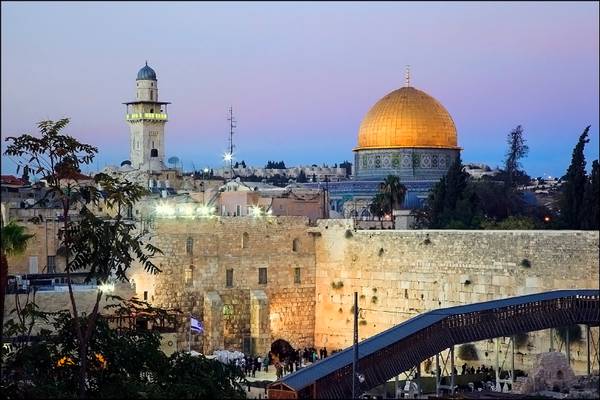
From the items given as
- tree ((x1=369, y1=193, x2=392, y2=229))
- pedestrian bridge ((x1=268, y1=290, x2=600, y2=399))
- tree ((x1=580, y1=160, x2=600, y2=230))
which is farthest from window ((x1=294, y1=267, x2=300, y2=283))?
pedestrian bridge ((x1=268, y1=290, x2=600, y2=399))

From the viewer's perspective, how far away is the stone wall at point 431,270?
3088cm

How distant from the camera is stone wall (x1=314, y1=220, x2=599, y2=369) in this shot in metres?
30.9

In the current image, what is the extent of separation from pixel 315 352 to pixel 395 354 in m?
13.9

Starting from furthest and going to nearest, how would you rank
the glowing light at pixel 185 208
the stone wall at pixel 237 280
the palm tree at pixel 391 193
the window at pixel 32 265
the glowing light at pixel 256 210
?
the palm tree at pixel 391 193, the glowing light at pixel 185 208, the glowing light at pixel 256 210, the window at pixel 32 265, the stone wall at pixel 237 280

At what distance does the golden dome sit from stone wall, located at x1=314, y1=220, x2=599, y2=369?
51.0 ft

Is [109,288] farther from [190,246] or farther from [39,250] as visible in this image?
[39,250]

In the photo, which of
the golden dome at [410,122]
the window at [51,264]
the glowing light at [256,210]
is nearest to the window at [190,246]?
the window at [51,264]

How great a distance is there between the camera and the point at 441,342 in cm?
2512

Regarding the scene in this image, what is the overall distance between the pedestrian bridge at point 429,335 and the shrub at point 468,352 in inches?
238

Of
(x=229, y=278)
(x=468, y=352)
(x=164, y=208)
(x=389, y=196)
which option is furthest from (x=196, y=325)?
(x=389, y=196)

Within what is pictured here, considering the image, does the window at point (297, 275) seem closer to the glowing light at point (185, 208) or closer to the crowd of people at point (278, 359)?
the crowd of people at point (278, 359)

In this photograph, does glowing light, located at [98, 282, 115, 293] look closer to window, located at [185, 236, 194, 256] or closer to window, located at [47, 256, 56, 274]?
window, located at [185, 236, 194, 256]

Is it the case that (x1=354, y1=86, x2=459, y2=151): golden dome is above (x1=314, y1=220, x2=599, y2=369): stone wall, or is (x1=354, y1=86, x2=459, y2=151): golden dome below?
above

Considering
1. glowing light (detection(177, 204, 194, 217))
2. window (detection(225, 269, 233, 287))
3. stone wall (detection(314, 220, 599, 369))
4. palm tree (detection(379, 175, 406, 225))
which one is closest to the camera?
stone wall (detection(314, 220, 599, 369))
